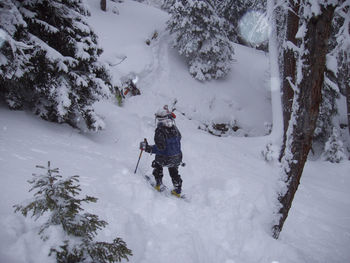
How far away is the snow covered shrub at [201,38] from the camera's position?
1567 cm

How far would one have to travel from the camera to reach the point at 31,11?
6172 millimetres

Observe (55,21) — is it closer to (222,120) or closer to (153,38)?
(222,120)

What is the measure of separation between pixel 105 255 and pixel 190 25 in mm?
16272

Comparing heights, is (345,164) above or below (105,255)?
below

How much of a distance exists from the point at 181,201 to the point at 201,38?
13.6 metres

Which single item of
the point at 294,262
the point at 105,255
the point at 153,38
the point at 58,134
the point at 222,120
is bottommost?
the point at 222,120

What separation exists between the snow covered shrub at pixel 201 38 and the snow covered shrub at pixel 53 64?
1002 centimetres

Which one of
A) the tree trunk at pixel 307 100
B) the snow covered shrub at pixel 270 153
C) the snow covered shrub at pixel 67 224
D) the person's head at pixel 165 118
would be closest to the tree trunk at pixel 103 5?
the snow covered shrub at pixel 270 153

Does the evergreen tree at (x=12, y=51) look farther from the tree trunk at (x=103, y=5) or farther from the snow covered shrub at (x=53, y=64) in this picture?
the tree trunk at (x=103, y=5)

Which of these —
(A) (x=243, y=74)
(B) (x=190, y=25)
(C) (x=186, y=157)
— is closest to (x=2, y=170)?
(C) (x=186, y=157)

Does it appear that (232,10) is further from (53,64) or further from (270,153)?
(53,64)

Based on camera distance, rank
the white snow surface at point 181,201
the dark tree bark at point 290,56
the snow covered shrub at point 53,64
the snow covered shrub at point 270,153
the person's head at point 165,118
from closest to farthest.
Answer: the white snow surface at point 181,201 < the person's head at point 165,118 < the snow covered shrub at point 53,64 < the dark tree bark at point 290,56 < the snow covered shrub at point 270,153

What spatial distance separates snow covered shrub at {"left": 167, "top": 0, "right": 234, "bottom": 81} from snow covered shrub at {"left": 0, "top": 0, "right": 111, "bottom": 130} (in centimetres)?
1002

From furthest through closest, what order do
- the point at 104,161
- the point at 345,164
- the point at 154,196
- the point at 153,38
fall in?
the point at 153,38 → the point at 345,164 → the point at 104,161 → the point at 154,196
